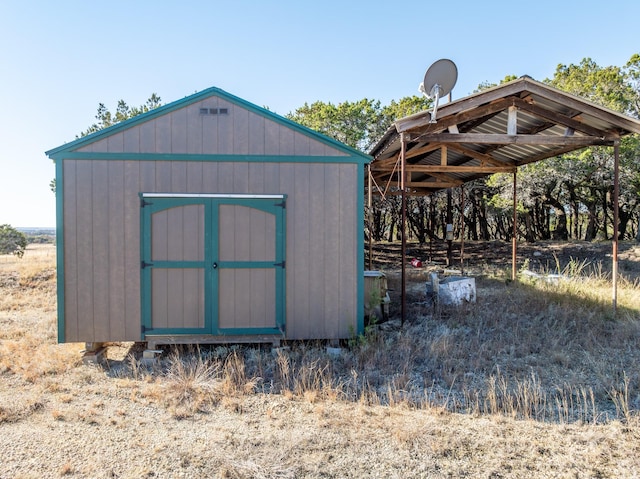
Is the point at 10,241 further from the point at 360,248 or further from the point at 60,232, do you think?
the point at 360,248

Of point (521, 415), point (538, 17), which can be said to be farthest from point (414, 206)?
point (521, 415)

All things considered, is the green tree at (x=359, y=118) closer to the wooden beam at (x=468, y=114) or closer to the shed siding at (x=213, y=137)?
the wooden beam at (x=468, y=114)

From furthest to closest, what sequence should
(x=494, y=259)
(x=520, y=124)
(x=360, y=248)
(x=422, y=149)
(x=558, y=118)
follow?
(x=494, y=259) → (x=422, y=149) → (x=520, y=124) → (x=558, y=118) → (x=360, y=248)

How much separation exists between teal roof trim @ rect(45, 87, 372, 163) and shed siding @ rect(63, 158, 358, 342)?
0.14 metres

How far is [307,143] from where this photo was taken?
4.69 meters

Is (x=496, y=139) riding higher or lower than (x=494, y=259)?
higher

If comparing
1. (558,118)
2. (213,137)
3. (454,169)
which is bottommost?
(213,137)

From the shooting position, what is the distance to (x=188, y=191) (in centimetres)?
460

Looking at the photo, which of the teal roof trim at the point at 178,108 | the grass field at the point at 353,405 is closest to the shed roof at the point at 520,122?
the teal roof trim at the point at 178,108

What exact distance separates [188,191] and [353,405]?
299 centimetres

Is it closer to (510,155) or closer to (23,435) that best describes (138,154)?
(23,435)

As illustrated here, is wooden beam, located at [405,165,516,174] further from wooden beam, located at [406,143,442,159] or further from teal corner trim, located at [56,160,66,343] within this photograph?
teal corner trim, located at [56,160,66,343]

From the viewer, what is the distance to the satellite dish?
514cm

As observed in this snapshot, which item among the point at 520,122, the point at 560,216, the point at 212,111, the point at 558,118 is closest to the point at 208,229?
the point at 212,111
